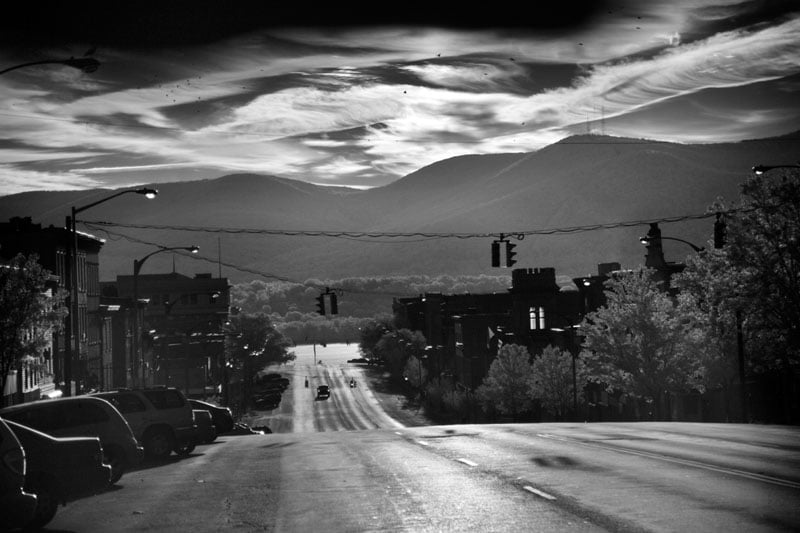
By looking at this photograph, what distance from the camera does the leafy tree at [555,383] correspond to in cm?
8781

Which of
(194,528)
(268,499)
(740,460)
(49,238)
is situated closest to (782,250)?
(740,460)

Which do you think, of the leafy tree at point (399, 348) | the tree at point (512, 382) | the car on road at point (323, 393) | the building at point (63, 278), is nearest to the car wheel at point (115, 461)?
the building at point (63, 278)

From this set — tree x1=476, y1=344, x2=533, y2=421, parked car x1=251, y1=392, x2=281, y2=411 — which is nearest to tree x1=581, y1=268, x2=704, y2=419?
tree x1=476, y1=344, x2=533, y2=421

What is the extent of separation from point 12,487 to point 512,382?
79.9 m

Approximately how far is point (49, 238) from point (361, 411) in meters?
56.5

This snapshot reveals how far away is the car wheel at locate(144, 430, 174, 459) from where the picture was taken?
32969 mm

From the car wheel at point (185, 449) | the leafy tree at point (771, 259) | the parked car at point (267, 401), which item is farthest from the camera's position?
the parked car at point (267, 401)

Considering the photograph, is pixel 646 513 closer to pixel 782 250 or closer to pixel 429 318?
pixel 782 250

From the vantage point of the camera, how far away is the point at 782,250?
165ft

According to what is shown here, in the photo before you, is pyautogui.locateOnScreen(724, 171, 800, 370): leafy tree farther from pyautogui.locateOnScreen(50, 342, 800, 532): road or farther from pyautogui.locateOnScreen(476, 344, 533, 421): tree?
pyautogui.locateOnScreen(476, 344, 533, 421): tree

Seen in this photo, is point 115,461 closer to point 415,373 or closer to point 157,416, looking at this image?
point 157,416

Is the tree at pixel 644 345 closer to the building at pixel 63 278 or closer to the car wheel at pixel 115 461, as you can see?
the building at pixel 63 278

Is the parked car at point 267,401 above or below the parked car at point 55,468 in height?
below

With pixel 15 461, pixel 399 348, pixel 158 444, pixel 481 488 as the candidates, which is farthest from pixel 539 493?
pixel 399 348
